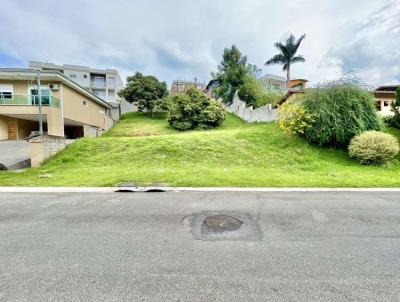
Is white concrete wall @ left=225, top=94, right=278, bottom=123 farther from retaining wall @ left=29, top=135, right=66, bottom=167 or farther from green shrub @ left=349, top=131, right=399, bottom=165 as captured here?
retaining wall @ left=29, top=135, right=66, bottom=167

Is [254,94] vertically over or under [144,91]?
under

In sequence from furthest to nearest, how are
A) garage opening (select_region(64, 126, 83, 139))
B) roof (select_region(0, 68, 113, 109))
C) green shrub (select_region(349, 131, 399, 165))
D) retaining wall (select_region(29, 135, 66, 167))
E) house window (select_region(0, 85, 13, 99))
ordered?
garage opening (select_region(64, 126, 83, 139)), house window (select_region(0, 85, 13, 99)), roof (select_region(0, 68, 113, 109)), retaining wall (select_region(29, 135, 66, 167)), green shrub (select_region(349, 131, 399, 165))

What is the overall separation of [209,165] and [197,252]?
28.4 ft

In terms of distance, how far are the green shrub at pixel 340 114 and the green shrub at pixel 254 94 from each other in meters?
15.6

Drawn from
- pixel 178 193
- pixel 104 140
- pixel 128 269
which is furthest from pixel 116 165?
pixel 128 269

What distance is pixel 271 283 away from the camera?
2.94 m

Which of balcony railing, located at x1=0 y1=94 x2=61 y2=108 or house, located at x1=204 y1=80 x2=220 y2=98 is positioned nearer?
balcony railing, located at x1=0 y1=94 x2=61 y2=108

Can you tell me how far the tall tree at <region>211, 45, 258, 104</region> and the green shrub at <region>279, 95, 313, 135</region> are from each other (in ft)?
63.0

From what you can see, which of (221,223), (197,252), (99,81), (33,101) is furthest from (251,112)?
(99,81)

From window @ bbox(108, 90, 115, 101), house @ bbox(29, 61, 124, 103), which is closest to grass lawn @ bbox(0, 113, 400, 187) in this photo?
window @ bbox(108, 90, 115, 101)

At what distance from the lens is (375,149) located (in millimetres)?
12156

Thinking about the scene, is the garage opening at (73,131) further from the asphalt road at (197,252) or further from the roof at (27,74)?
the asphalt road at (197,252)

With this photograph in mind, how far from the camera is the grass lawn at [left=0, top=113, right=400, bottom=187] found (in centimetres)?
916

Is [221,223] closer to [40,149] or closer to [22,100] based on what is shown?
[40,149]
